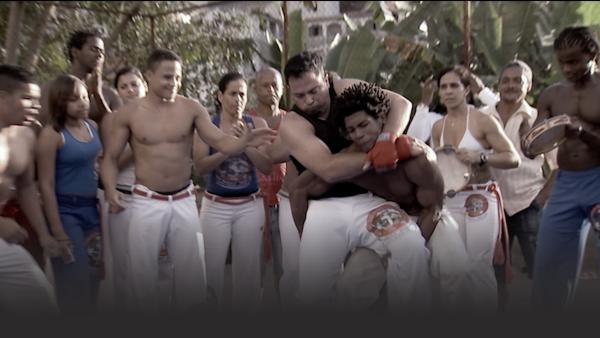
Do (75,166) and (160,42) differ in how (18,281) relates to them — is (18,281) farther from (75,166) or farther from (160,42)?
(160,42)

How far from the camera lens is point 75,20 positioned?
8719 mm

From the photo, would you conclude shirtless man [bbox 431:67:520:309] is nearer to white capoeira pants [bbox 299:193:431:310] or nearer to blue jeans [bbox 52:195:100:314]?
white capoeira pants [bbox 299:193:431:310]

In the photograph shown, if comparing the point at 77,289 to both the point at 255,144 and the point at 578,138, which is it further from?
the point at 578,138

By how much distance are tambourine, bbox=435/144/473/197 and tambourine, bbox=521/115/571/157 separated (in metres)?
0.61

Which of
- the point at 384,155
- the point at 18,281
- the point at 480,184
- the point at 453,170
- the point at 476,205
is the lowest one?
the point at 18,281

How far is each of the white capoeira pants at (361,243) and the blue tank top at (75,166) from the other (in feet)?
4.80

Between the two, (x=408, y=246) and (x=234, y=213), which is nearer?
(x=408, y=246)

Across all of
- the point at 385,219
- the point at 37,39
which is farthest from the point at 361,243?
the point at 37,39

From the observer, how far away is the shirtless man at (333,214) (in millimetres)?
3102

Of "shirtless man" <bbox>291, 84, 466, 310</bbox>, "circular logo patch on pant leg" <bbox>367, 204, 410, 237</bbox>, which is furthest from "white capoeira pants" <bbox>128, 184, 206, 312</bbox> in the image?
"circular logo patch on pant leg" <bbox>367, 204, 410, 237</bbox>

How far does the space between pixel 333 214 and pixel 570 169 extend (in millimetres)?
1420

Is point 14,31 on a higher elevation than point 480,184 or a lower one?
higher

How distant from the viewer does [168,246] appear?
13.5 ft

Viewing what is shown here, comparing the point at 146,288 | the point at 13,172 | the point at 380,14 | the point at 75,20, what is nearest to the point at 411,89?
the point at 380,14
